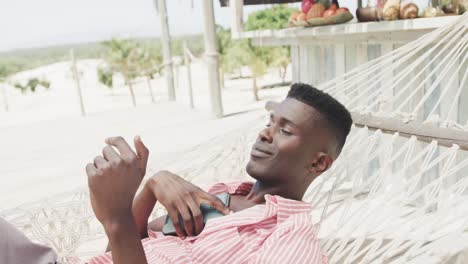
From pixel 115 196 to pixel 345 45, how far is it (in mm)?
2460

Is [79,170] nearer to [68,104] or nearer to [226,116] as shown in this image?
[226,116]

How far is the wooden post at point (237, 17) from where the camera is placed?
360 cm

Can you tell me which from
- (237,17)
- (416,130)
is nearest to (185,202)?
(416,130)

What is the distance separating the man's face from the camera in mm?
999

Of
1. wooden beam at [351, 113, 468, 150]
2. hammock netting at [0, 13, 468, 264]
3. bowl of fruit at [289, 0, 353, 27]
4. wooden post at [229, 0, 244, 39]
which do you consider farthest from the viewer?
wooden post at [229, 0, 244, 39]

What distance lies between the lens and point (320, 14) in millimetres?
2746

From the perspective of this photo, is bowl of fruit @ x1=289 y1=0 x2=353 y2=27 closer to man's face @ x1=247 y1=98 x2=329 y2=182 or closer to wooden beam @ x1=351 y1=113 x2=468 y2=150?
wooden beam @ x1=351 y1=113 x2=468 y2=150

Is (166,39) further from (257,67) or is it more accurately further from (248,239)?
(248,239)

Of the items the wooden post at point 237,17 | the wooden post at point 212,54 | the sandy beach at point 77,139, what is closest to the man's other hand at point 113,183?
the sandy beach at point 77,139

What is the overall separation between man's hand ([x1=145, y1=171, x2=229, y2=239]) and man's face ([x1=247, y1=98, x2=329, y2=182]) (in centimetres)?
11

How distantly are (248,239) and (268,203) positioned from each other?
81mm

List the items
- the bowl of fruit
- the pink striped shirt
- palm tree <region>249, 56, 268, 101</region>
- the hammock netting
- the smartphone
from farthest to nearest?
1. palm tree <region>249, 56, 268, 101</region>
2. the bowl of fruit
3. the hammock netting
4. the smartphone
5. the pink striped shirt

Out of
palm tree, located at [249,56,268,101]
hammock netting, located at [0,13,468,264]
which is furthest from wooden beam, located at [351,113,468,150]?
palm tree, located at [249,56,268,101]

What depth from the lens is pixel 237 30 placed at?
366 cm
